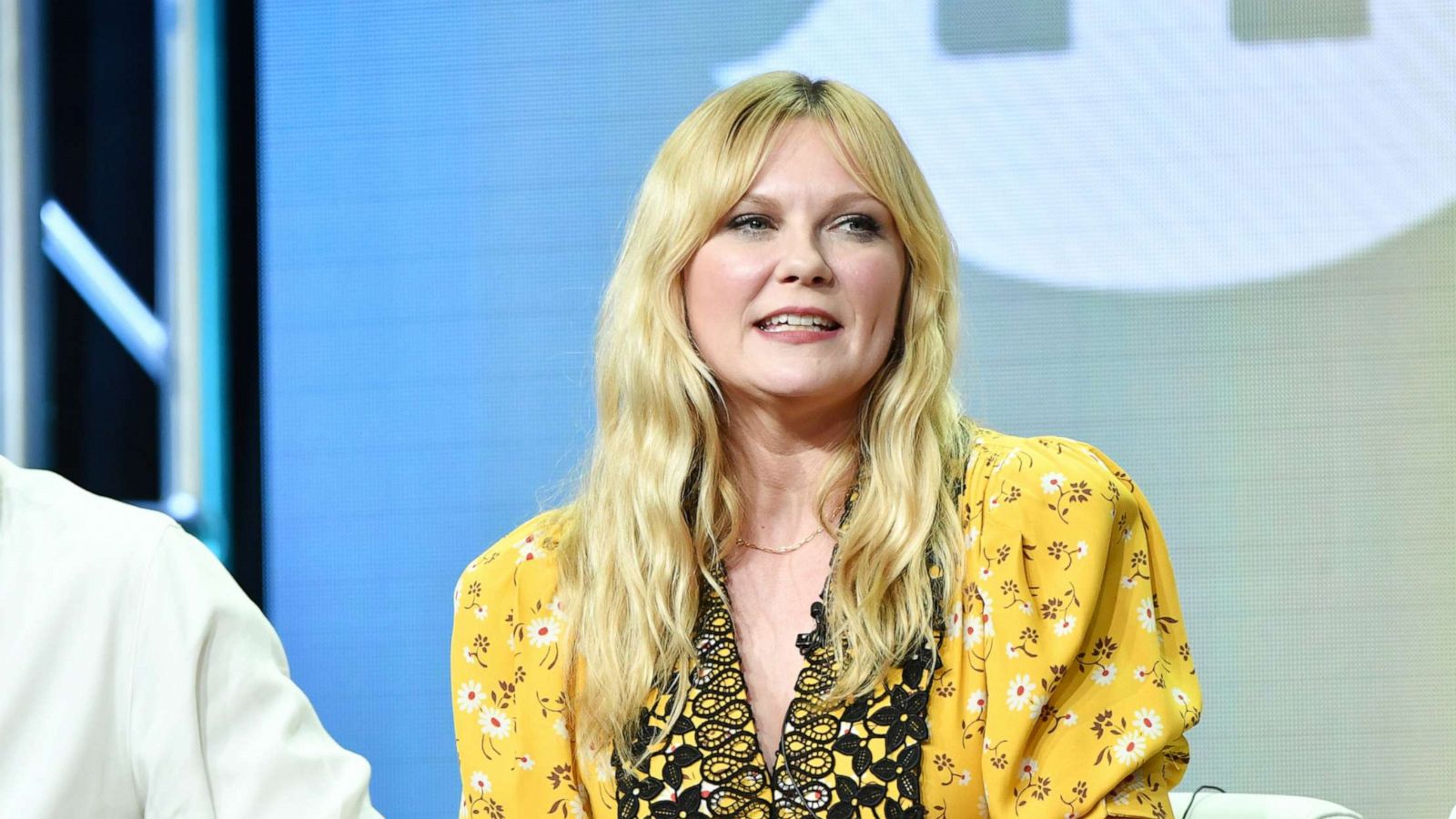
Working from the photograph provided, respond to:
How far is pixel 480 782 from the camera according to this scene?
1.82m

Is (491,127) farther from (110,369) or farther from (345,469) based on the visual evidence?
(110,369)

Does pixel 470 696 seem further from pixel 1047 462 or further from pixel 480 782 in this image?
pixel 1047 462

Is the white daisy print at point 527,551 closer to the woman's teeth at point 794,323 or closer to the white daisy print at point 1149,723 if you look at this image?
the woman's teeth at point 794,323

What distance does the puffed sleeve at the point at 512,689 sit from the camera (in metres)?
1.78

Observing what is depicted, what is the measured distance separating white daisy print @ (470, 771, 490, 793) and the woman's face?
0.53 m

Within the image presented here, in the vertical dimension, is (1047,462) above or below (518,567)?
above

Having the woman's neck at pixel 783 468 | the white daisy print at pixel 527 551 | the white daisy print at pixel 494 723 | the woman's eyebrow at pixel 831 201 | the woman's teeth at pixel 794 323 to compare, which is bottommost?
the white daisy print at pixel 494 723

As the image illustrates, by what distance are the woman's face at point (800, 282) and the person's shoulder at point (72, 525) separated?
0.88 metres

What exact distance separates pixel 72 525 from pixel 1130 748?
3.46ft

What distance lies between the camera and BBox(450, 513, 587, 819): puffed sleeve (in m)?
1.78

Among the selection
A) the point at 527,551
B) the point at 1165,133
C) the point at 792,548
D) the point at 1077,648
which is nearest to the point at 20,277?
the point at 527,551

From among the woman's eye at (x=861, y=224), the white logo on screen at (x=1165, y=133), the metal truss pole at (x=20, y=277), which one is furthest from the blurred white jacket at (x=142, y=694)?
the metal truss pole at (x=20, y=277)

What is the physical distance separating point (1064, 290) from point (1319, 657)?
0.71 m

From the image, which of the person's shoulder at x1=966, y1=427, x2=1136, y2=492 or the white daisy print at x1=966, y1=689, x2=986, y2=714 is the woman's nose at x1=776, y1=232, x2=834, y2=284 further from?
the white daisy print at x1=966, y1=689, x2=986, y2=714
